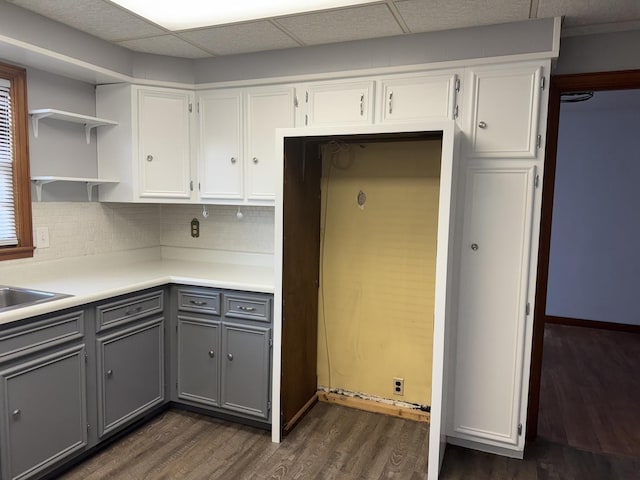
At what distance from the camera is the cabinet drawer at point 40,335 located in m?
1.99

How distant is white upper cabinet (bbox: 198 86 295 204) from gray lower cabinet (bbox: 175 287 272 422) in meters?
0.69

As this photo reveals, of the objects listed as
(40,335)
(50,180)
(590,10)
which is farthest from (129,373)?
(590,10)

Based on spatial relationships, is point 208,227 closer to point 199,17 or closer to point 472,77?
point 199,17

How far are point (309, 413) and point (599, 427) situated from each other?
6.16 ft

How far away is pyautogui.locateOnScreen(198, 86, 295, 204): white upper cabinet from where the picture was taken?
2.91 meters

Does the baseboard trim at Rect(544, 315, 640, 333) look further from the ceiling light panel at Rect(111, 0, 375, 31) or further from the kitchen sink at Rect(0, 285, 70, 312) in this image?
the kitchen sink at Rect(0, 285, 70, 312)

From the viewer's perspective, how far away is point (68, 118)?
280cm

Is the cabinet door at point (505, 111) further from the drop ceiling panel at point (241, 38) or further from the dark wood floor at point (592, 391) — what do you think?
the dark wood floor at point (592, 391)

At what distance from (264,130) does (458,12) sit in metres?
1.31

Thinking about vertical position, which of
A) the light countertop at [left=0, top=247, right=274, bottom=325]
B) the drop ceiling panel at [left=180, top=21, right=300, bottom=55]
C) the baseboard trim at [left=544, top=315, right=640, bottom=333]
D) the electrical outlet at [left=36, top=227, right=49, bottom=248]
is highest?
the drop ceiling panel at [left=180, top=21, right=300, bottom=55]

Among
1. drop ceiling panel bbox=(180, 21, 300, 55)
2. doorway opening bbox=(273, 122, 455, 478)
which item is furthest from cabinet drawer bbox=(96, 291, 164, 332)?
drop ceiling panel bbox=(180, 21, 300, 55)

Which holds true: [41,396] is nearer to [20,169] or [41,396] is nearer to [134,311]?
[134,311]

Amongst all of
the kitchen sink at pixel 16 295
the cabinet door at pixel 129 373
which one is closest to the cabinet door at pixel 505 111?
the cabinet door at pixel 129 373

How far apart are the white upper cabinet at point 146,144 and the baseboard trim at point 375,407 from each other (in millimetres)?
1707
